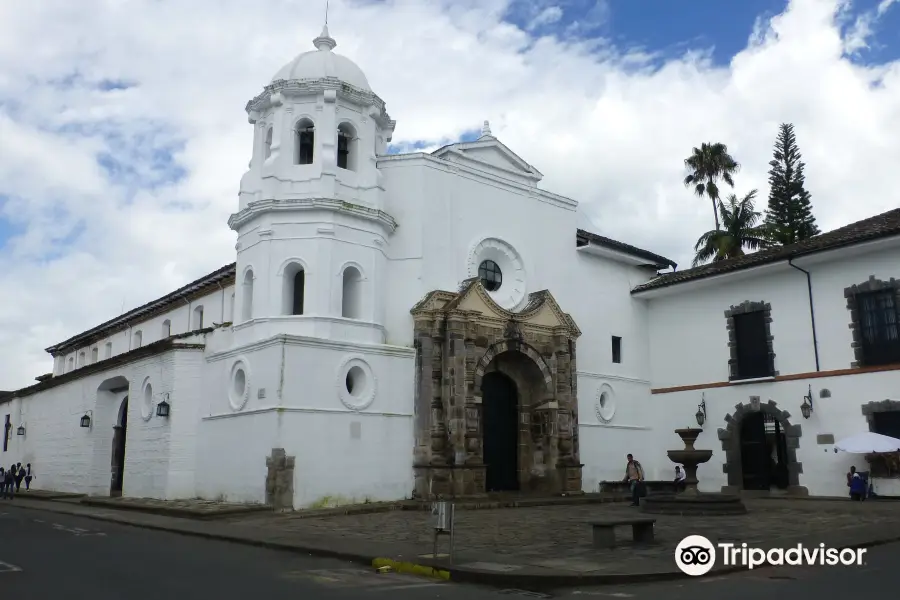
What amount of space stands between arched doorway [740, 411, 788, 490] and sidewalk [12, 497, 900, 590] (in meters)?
3.98

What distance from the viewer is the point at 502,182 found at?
25.5m

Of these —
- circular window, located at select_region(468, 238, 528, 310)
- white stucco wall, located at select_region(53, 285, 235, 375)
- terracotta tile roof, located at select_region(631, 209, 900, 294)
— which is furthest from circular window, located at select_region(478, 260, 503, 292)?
white stucco wall, located at select_region(53, 285, 235, 375)

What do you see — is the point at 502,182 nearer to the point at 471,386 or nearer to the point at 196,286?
the point at 471,386

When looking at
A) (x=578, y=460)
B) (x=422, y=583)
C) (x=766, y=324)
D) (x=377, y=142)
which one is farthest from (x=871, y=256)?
(x=422, y=583)

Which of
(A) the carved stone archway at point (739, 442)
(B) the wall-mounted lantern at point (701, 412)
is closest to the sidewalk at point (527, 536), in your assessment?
(A) the carved stone archway at point (739, 442)

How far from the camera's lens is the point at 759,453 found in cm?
2512

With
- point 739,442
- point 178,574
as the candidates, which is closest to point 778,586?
point 178,574

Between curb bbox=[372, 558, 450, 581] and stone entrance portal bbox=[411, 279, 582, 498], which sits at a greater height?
stone entrance portal bbox=[411, 279, 582, 498]

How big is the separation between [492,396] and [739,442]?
8.17m

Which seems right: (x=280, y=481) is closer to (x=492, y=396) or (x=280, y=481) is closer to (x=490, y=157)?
(x=492, y=396)

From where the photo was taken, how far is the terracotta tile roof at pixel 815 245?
2145 centimetres

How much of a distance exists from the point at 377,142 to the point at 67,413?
17488mm

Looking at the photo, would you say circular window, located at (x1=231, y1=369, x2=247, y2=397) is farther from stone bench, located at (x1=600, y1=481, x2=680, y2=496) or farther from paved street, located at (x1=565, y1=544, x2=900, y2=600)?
paved street, located at (x1=565, y1=544, x2=900, y2=600)

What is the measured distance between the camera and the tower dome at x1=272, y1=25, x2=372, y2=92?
74.4 feet
